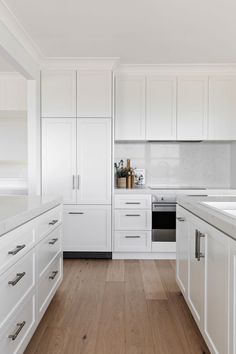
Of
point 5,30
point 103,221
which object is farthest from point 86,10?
point 103,221

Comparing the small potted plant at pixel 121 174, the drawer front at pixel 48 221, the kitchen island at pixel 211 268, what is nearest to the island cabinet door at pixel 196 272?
the kitchen island at pixel 211 268

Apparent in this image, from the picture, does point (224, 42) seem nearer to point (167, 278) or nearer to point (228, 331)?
point (167, 278)

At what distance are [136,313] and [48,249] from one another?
86cm

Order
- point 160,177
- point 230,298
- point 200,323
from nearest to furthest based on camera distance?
point 230,298 → point 200,323 → point 160,177

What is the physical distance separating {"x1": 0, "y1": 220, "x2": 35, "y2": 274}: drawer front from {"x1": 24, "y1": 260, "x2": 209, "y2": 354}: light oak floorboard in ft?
2.36

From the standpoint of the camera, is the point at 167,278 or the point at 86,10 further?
the point at 167,278

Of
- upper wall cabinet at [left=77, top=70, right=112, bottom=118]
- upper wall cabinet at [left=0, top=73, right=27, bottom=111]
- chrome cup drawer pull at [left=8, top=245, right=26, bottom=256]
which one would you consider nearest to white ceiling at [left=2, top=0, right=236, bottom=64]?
upper wall cabinet at [left=77, top=70, right=112, bottom=118]

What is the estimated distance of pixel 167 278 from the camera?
3135 millimetres

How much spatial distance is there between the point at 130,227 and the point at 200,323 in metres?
1.97

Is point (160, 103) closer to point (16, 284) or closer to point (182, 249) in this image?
point (182, 249)

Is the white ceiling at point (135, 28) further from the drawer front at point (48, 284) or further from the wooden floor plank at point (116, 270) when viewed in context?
the wooden floor plank at point (116, 270)

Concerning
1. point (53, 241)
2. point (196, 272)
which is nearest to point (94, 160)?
point (53, 241)

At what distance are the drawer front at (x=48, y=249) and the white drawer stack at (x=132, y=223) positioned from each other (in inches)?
49.7

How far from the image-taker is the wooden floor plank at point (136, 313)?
2.01 metres
